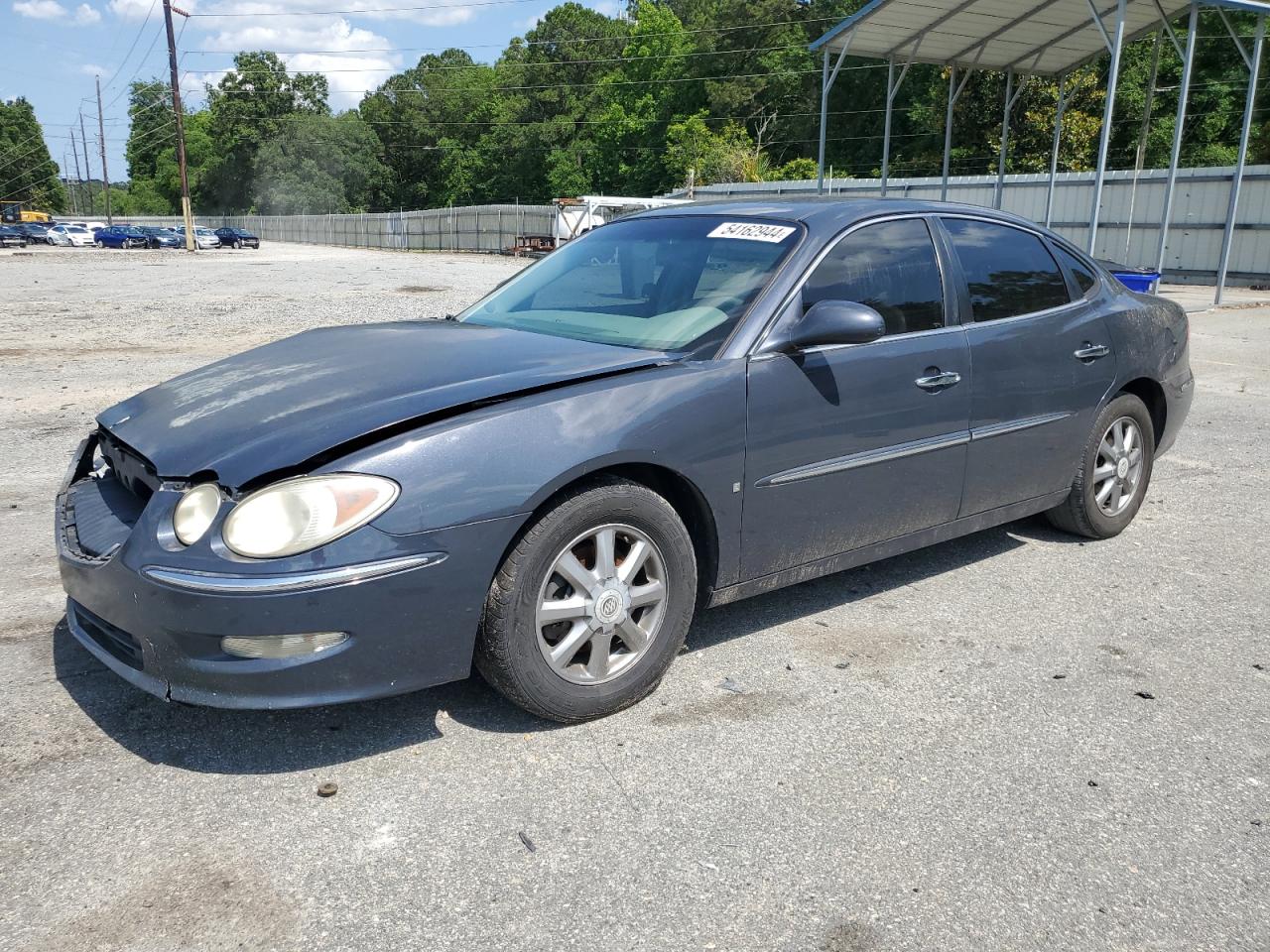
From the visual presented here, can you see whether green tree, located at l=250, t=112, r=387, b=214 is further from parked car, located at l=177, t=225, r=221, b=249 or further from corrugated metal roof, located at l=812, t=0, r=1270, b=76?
corrugated metal roof, located at l=812, t=0, r=1270, b=76

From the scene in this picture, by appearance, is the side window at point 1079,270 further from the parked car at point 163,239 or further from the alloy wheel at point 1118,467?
the parked car at point 163,239

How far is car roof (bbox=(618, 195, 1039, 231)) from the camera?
12.9ft

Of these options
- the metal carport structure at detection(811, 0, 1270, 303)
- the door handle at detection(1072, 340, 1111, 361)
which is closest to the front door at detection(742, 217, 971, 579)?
the door handle at detection(1072, 340, 1111, 361)

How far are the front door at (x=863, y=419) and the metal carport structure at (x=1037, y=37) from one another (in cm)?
1294

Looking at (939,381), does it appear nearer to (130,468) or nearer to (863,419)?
(863,419)

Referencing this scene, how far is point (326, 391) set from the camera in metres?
3.21

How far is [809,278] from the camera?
370 centimetres

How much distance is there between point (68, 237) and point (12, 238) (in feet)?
13.9

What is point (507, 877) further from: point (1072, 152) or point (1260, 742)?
point (1072, 152)

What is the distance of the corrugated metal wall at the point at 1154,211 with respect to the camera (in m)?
24.6

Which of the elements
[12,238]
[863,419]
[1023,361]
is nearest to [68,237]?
[12,238]

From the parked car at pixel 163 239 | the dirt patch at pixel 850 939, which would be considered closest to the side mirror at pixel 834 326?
the dirt patch at pixel 850 939

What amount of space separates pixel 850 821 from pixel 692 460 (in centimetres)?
118

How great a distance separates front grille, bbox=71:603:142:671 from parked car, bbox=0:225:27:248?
63772 millimetres
